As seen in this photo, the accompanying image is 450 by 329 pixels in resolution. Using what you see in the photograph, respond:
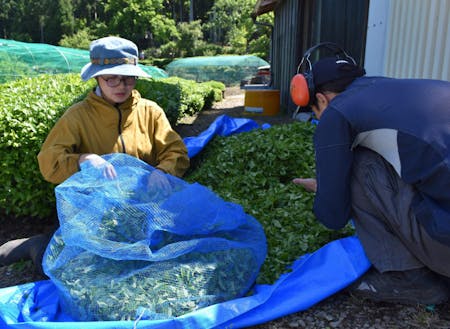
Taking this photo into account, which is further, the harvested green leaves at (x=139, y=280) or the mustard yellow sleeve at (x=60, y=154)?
the mustard yellow sleeve at (x=60, y=154)

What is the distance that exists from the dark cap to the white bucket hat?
110cm

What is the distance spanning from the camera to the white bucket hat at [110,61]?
2555mm

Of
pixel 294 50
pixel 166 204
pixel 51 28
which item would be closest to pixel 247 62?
pixel 294 50

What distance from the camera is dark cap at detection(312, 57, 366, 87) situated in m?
2.05

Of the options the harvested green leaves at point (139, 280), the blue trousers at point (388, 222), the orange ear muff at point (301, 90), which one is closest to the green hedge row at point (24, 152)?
the harvested green leaves at point (139, 280)

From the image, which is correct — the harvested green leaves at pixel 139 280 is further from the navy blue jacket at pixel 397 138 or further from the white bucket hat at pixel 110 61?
the white bucket hat at pixel 110 61

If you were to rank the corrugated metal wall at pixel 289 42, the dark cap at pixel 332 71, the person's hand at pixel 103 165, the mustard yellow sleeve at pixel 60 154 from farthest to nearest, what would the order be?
the corrugated metal wall at pixel 289 42 < the mustard yellow sleeve at pixel 60 154 < the person's hand at pixel 103 165 < the dark cap at pixel 332 71

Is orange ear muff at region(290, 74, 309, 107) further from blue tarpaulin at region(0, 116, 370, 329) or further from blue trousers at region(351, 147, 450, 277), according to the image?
blue tarpaulin at region(0, 116, 370, 329)

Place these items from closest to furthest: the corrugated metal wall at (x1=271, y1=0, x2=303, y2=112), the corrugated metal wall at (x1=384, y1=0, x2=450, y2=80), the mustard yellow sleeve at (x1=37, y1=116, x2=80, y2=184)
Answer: the mustard yellow sleeve at (x1=37, y1=116, x2=80, y2=184)
the corrugated metal wall at (x1=384, y1=0, x2=450, y2=80)
the corrugated metal wall at (x1=271, y1=0, x2=303, y2=112)

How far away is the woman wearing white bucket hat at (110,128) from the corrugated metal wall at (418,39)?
2.15 metres

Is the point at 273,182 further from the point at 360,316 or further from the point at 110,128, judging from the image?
the point at 360,316

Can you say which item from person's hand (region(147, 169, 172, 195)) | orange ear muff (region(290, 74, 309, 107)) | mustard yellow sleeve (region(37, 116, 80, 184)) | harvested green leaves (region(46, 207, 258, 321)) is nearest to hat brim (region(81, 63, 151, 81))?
mustard yellow sleeve (region(37, 116, 80, 184))

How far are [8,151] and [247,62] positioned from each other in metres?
24.8

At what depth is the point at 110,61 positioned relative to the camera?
2.61 metres
